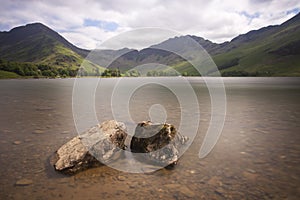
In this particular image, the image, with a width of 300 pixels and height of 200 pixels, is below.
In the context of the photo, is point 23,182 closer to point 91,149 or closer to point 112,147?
point 91,149

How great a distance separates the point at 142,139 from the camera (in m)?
11.3

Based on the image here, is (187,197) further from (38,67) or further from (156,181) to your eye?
(38,67)

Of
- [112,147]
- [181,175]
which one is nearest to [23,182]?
[112,147]

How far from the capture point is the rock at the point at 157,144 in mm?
10125

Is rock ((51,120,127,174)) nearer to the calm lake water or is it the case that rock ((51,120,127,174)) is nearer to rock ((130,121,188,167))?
the calm lake water

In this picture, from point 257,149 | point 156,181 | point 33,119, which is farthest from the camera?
point 33,119

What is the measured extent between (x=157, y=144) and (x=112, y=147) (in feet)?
7.52

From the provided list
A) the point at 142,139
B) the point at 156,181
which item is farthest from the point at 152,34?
the point at 156,181

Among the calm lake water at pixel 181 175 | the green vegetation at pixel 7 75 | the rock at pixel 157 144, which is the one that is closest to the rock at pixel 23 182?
the calm lake water at pixel 181 175

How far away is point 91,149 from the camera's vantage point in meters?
9.54

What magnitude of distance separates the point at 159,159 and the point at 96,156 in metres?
2.97

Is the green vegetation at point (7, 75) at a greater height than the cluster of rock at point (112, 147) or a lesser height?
greater

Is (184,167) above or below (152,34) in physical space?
below

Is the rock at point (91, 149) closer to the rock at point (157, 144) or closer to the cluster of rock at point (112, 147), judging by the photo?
the cluster of rock at point (112, 147)
